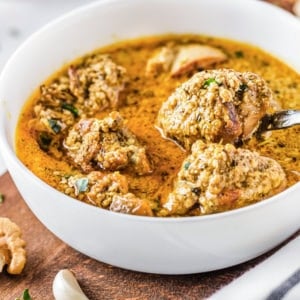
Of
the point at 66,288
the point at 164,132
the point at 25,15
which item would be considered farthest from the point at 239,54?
the point at 25,15

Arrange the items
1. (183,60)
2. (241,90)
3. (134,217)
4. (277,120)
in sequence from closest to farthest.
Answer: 1. (134,217)
2. (241,90)
3. (277,120)
4. (183,60)

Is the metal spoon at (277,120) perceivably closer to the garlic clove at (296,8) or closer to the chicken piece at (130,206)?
the chicken piece at (130,206)

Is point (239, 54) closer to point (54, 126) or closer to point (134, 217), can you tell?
point (54, 126)

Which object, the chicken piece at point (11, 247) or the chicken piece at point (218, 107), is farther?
the chicken piece at point (218, 107)

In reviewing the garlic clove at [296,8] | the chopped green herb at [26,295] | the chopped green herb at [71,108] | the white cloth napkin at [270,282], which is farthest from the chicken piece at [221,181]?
the garlic clove at [296,8]

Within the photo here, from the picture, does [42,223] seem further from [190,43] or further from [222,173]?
[190,43]

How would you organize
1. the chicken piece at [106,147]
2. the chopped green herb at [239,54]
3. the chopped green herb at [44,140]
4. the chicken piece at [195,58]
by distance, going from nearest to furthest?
the chicken piece at [106,147]
the chopped green herb at [44,140]
the chicken piece at [195,58]
the chopped green herb at [239,54]

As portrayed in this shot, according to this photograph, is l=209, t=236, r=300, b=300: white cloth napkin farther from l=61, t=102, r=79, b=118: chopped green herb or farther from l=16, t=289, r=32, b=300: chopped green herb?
l=61, t=102, r=79, b=118: chopped green herb
